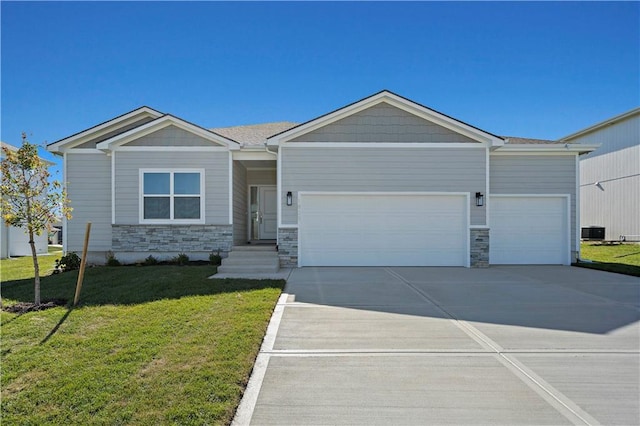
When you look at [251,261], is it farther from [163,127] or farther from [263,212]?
[163,127]

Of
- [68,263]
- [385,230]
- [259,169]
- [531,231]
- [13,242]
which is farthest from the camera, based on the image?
[13,242]

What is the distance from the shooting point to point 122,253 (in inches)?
430

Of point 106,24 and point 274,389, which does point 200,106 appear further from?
point 274,389

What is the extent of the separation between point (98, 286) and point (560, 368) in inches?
315

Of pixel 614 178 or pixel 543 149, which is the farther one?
pixel 614 178

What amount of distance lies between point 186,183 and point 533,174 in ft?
35.9

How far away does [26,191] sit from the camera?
5781 mm

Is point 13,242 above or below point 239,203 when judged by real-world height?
below

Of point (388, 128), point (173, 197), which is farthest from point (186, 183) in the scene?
point (388, 128)

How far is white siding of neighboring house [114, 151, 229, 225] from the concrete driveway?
509 centimetres

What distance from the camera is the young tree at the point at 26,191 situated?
18.7ft

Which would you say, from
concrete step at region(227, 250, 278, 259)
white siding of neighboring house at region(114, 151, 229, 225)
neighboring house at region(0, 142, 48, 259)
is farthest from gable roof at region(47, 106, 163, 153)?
concrete step at region(227, 250, 278, 259)

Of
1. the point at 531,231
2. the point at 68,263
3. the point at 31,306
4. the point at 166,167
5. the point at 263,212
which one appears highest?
the point at 166,167

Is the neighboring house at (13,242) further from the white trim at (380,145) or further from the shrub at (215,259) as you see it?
the white trim at (380,145)
